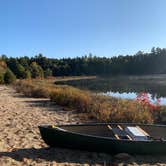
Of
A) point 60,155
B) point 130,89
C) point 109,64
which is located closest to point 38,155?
point 60,155

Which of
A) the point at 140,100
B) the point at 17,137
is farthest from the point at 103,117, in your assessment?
the point at 17,137

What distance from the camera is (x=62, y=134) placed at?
6.98m

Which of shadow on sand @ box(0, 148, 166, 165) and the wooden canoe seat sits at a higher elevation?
the wooden canoe seat

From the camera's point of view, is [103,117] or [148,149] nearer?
[148,149]

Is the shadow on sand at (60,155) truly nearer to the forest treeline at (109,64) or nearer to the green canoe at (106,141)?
the green canoe at (106,141)

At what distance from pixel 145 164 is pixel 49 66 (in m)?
88.5

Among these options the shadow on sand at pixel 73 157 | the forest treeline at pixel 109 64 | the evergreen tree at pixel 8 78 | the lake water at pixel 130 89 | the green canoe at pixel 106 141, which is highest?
the forest treeline at pixel 109 64

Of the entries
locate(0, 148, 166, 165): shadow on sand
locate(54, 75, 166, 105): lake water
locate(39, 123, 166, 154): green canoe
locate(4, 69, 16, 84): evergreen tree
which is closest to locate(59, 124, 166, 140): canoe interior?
locate(39, 123, 166, 154): green canoe

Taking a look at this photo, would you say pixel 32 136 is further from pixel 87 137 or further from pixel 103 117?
pixel 103 117

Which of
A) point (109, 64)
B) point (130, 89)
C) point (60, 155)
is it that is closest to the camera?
point (60, 155)

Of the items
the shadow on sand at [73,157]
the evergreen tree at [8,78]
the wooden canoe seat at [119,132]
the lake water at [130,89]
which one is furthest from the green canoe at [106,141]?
the evergreen tree at [8,78]

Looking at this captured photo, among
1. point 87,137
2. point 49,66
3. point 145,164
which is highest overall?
point 49,66

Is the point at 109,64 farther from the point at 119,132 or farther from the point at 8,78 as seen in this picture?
the point at 119,132

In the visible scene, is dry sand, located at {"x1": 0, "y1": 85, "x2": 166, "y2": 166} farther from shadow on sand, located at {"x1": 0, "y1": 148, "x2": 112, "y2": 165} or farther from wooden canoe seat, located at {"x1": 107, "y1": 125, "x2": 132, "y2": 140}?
wooden canoe seat, located at {"x1": 107, "y1": 125, "x2": 132, "y2": 140}
